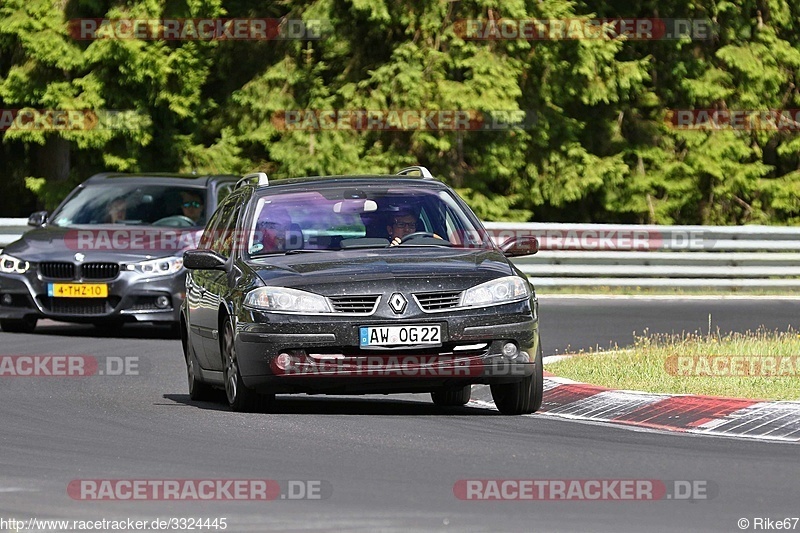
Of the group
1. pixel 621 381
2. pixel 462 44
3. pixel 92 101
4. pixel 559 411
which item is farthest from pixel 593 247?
pixel 559 411

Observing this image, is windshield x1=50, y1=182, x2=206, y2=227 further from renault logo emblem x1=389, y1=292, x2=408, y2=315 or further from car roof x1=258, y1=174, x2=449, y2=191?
renault logo emblem x1=389, y1=292, x2=408, y2=315

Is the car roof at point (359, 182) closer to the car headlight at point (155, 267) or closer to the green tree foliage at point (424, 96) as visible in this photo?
the car headlight at point (155, 267)

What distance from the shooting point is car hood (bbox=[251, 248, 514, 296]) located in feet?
37.0

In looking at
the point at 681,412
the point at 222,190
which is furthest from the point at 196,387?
the point at 222,190

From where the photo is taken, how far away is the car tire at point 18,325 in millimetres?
19734

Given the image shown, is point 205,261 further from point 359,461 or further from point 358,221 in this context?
point 359,461

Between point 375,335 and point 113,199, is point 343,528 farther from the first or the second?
point 113,199

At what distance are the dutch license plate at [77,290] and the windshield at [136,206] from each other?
49.1 inches

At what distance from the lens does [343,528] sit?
746 centimetres

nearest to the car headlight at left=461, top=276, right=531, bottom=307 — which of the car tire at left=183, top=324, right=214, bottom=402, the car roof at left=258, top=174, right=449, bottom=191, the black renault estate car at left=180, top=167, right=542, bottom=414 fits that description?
the black renault estate car at left=180, top=167, right=542, bottom=414

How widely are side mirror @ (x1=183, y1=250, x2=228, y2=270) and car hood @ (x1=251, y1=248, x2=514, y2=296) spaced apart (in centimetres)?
49

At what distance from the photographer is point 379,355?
11164mm

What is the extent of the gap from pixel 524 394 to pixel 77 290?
8176 millimetres

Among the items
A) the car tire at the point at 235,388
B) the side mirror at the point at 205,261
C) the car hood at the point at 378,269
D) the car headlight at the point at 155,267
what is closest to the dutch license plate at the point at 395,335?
the car hood at the point at 378,269
